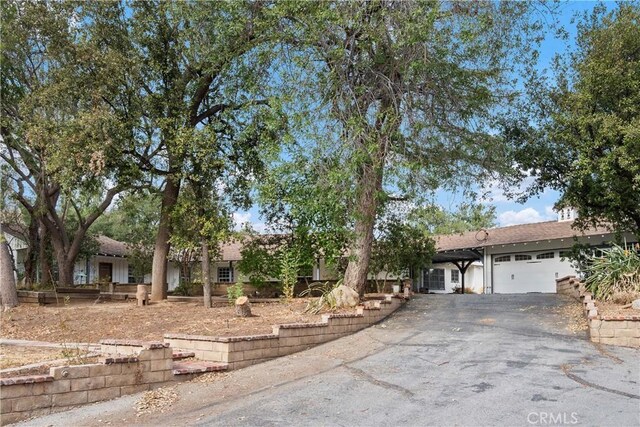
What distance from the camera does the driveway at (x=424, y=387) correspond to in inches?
238

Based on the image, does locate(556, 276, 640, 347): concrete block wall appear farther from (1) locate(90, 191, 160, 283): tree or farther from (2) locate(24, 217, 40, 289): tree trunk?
(2) locate(24, 217, 40, 289): tree trunk

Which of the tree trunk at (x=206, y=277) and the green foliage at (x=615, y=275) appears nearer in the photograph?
the green foliage at (x=615, y=275)

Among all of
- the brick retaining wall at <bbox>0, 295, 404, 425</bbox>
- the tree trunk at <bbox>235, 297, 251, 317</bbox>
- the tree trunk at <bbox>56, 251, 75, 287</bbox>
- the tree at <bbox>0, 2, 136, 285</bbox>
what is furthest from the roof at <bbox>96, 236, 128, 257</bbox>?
the brick retaining wall at <bbox>0, 295, 404, 425</bbox>

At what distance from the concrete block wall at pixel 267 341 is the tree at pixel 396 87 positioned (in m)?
2.64

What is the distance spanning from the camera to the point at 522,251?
967 inches

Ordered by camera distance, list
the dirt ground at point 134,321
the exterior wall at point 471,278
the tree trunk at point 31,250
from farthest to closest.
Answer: the exterior wall at point 471,278 → the tree trunk at point 31,250 → the dirt ground at point 134,321

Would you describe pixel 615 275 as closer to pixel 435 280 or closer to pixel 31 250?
pixel 435 280

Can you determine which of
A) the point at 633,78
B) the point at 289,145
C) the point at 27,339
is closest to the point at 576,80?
the point at 633,78

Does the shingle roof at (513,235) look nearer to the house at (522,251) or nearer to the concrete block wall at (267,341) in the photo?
the house at (522,251)

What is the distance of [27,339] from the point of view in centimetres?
1077

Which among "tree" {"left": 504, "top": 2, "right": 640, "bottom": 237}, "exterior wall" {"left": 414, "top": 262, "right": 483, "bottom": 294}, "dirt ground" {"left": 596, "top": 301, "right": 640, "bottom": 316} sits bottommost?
"exterior wall" {"left": 414, "top": 262, "right": 483, "bottom": 294}

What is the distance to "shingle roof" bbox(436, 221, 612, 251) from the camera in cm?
2289

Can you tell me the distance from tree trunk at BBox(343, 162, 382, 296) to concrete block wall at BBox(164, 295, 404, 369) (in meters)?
2.01

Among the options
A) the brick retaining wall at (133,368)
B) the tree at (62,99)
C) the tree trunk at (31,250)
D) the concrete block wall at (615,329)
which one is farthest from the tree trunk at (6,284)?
the concrete block wall at (615,329)
